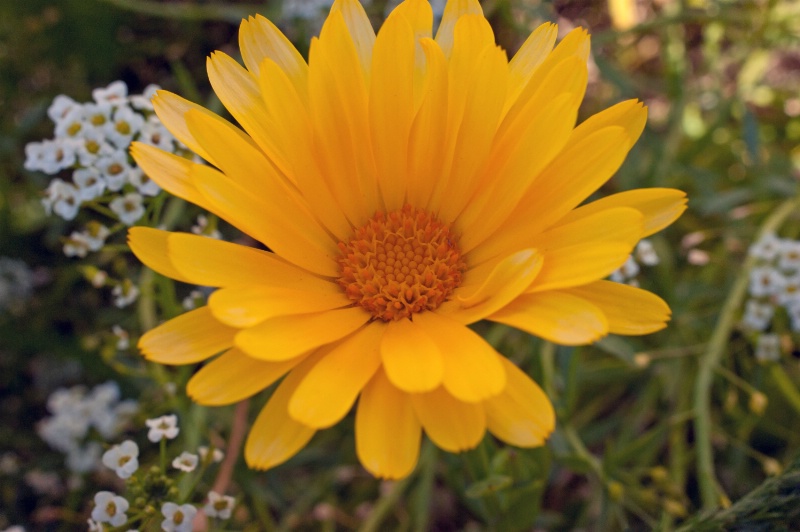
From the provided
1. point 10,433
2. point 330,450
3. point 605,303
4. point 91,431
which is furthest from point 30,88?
point 605,303

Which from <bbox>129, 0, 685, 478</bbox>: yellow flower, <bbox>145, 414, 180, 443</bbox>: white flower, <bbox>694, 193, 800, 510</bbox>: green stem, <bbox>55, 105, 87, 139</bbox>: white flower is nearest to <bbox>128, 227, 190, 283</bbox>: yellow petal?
<bbox>129, 0, 685, 478</bbox>: yellow flower

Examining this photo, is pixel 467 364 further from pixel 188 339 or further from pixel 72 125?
pixel 72 125

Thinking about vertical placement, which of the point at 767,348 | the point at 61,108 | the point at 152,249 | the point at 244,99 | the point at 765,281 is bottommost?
the point at 767,348

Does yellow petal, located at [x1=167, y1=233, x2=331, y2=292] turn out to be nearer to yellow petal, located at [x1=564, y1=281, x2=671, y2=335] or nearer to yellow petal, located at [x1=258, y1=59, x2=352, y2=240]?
yellow petal, located at [x1=258, y1=59, x2=352, y2=240]

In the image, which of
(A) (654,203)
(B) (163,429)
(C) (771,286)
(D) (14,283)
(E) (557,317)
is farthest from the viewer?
(D) (14,283)

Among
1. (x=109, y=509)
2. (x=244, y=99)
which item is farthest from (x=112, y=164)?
(x=109, y=509)

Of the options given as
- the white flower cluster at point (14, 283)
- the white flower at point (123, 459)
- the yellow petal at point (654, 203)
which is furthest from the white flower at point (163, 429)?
the white flower cluster at point (14, 283)
